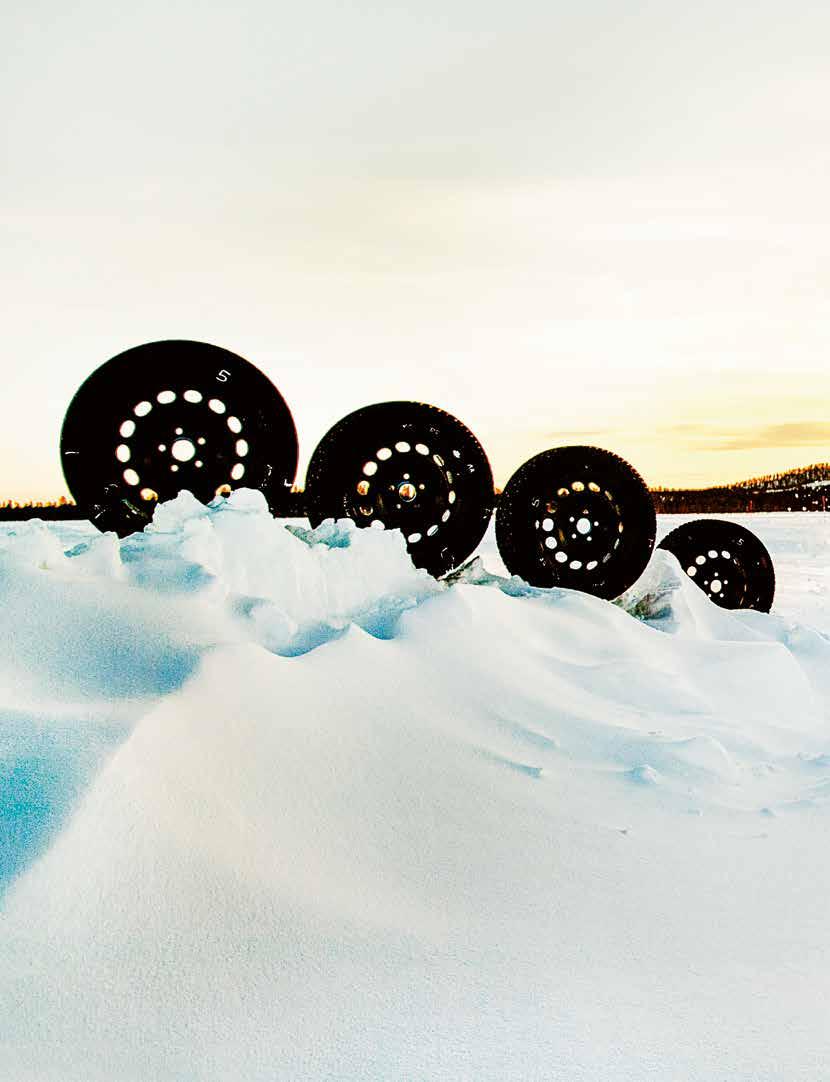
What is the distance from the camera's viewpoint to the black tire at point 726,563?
797cm

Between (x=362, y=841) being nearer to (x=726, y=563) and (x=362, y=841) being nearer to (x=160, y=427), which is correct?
(x=160, y=427)

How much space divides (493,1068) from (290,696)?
1.57 meters

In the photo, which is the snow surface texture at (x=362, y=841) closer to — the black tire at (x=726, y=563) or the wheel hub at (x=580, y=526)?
the wheel hub at (x=580, y=526)

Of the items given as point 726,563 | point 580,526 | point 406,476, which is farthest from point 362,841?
point 726,563

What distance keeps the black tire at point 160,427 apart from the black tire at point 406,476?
463 mm

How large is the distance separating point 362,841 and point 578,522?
4.02 metres

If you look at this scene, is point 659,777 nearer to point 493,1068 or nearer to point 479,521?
point 493,1068

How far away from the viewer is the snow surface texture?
1978 millimetres

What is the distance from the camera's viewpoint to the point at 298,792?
2824 mm

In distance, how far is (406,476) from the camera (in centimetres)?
575

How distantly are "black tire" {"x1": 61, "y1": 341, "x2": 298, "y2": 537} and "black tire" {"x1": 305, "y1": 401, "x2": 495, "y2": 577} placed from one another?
1.52ft

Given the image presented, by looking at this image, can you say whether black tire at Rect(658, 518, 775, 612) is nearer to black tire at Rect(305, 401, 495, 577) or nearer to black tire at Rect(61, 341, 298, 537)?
black tire at Rect(305, 401, 495, 577)

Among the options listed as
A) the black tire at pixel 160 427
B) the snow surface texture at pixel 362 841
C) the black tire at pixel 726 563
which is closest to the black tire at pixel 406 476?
the black tire at pixel 160 427

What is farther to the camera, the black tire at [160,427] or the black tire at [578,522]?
the black tire at [578,522]
